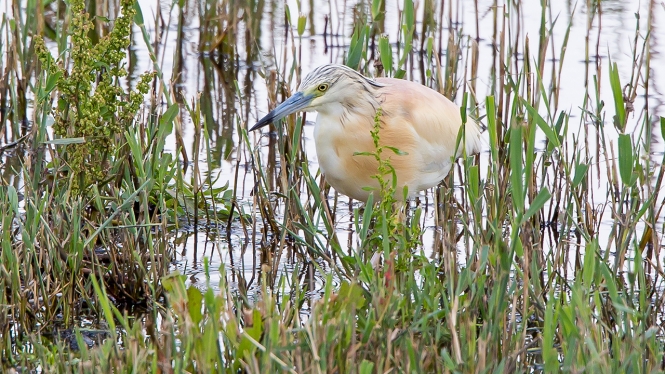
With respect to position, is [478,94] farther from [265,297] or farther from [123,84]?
[265,297]

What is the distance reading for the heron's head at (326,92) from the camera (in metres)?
3.26

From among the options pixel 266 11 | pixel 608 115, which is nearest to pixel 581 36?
pixel 608 115

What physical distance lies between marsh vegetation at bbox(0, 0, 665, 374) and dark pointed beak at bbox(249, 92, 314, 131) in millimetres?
51

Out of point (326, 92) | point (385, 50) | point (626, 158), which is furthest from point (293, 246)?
point (626, 158)

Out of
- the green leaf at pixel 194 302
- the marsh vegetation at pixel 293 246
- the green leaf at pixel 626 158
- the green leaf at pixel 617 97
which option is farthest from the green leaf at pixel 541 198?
the green leaf at pixel 194 302

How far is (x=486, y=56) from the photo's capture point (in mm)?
6113

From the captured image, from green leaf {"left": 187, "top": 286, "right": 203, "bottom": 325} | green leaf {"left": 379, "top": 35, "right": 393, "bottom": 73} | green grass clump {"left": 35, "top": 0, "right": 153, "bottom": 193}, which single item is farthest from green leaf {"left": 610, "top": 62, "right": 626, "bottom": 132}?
green grass clump {"left": 35, "top": 0, "right": 153, "bottom": 193}

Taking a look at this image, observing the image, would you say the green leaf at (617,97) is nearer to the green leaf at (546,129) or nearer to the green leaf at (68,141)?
the green leaf at (546,129)

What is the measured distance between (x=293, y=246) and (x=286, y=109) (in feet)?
2.24

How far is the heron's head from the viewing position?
10.7 feet

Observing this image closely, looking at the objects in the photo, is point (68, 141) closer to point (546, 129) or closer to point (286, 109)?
point (286, 109)

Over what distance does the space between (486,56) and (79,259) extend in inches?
146

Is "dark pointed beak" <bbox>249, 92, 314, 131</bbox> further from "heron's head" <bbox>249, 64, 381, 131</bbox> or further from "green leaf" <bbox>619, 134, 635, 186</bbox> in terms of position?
"green leaf" <bbox>619, 134, 635, 186</bbox>

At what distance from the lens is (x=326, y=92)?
3.38 metres
